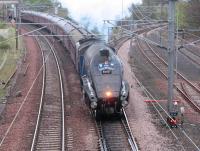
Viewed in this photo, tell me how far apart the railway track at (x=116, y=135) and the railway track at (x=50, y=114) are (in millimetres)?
1769

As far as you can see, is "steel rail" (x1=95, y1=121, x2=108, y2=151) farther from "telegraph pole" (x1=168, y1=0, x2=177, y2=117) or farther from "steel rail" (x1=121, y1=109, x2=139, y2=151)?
"telegraph pole" (x1=168, y1=0, x2=177, y2=117)

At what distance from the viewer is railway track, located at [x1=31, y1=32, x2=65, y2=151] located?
20.7m

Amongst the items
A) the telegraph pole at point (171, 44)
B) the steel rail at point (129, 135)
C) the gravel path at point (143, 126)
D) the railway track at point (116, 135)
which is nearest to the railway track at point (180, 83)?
the telegraph pole at point (171, 44)

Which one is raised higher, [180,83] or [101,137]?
[180,83]

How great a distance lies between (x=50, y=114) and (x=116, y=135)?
A: 4.75 metres

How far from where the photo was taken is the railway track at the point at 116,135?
20141mm

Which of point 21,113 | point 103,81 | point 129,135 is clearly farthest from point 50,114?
point 129,135

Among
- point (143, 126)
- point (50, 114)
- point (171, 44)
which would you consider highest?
point (171, 44)

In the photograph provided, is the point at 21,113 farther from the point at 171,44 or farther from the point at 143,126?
the point at 171,44

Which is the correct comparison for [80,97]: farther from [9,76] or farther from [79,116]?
[9,76]

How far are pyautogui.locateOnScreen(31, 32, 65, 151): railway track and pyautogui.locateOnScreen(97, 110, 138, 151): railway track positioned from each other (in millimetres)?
1769

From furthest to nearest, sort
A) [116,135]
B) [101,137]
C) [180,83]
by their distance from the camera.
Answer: [180,83]
[116,135]
[101,137]

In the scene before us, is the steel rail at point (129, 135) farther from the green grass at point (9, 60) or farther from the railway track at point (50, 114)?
the green grass at point (9, 60)

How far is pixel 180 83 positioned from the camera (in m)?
33.1
